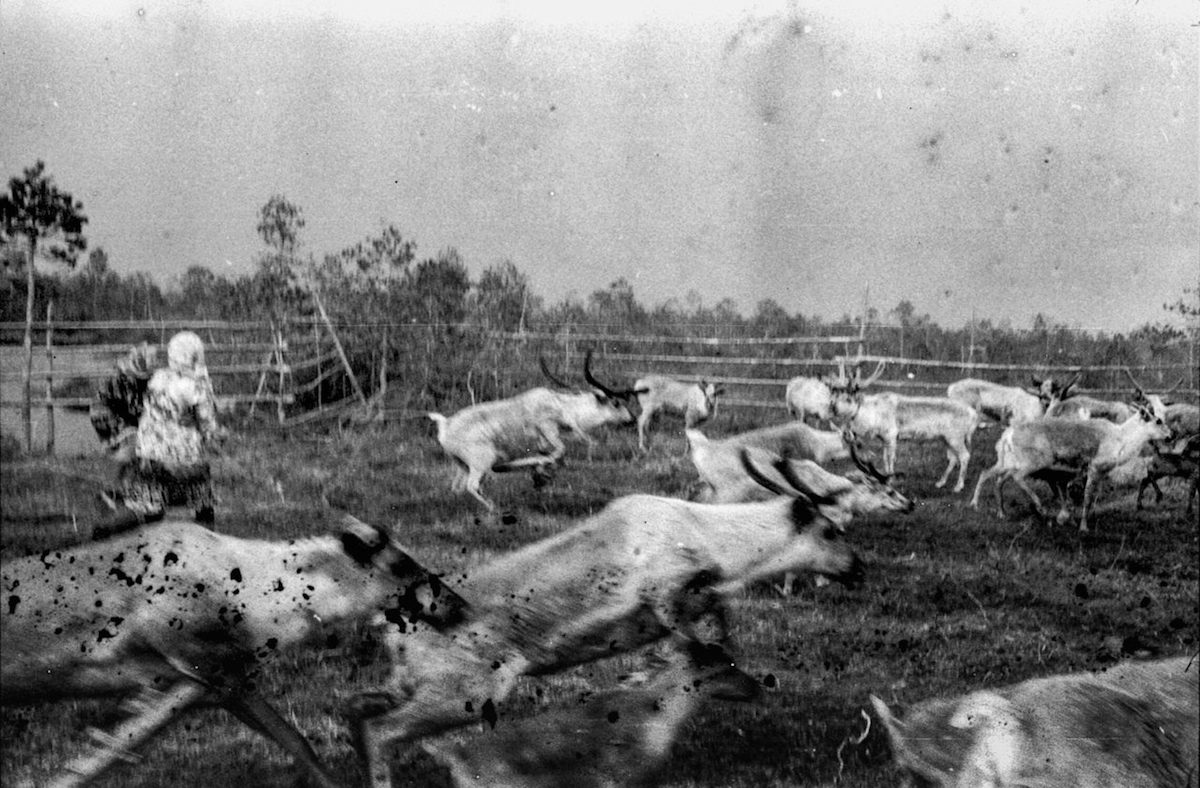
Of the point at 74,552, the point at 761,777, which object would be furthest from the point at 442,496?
the point at 761,777

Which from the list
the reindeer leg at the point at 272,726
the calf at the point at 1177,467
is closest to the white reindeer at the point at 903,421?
the calf at the point at 1177,467

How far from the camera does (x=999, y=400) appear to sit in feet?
14.9

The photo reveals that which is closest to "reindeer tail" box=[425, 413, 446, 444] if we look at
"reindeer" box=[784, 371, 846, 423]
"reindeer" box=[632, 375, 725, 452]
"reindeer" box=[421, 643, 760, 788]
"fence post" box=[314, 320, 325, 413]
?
"fence post" box=[314, 320, 325, 413]

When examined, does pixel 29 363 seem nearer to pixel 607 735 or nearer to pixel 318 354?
pixel 318 354

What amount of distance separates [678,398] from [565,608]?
0.84m

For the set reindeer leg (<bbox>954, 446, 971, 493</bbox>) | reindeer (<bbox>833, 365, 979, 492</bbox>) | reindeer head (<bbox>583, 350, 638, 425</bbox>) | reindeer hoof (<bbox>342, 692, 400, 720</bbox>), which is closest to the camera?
reindeer hoof (<bbox>342, 692, 400, 720</bbox>)

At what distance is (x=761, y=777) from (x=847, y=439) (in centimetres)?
124

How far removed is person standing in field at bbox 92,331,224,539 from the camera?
3598 millimetres

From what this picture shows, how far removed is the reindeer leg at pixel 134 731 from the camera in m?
3.57

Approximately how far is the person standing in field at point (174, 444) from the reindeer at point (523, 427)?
0.75m

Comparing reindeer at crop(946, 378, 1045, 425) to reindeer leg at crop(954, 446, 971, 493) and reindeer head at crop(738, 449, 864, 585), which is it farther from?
reindeer head at crop(738, 449, 864, 585)

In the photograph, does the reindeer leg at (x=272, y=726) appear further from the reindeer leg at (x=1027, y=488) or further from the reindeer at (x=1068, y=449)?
the reindeer leg at (x=1027, y=488)

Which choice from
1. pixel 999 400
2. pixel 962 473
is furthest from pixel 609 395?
pixel 999 400

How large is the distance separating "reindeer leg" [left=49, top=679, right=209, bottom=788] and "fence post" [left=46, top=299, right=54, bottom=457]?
0.85 meters
